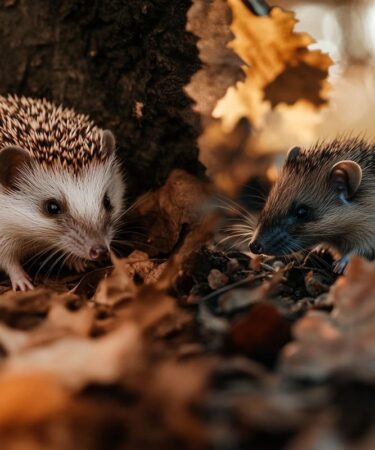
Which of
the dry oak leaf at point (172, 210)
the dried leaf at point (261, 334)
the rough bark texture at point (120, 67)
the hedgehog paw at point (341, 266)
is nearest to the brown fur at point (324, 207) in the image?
the hedgehog paw at point (341, 266)

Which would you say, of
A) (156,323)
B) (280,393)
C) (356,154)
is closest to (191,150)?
(356,154)

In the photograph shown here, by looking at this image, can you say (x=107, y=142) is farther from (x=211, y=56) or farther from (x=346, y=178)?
(x=346, y=178)

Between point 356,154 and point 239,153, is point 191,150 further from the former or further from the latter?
point 356,154

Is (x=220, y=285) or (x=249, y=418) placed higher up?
(x=249, y=418)

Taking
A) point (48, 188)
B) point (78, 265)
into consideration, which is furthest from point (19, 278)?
point (48, 188)

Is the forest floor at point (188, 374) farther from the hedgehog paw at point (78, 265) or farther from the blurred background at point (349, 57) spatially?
the blurred background at point (349, 57)

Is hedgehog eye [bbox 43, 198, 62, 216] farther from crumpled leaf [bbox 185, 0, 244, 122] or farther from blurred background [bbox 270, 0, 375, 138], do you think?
blurred background [bbox 270, 0, 375, 138]
